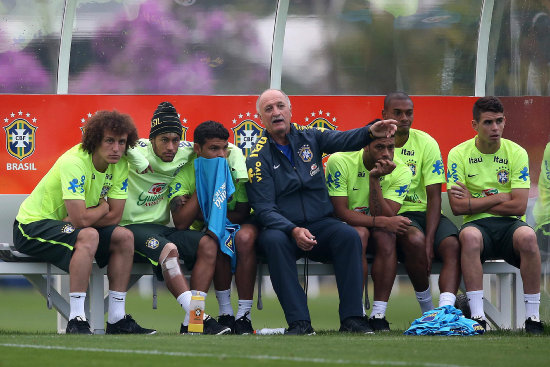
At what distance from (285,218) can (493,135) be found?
5.23 feet

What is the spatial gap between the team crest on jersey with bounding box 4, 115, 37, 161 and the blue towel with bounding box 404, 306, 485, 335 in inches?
130

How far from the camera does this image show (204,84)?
8625 mm

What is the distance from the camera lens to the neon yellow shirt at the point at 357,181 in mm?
7699

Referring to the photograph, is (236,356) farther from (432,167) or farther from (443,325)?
(432,167)

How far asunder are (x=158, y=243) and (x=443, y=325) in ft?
6.37

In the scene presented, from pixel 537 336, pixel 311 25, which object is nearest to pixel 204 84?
pixel 311 25

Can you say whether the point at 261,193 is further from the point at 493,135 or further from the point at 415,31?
the point at 415,31

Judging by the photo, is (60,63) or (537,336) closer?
(537,336)

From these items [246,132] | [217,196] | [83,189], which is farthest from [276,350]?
[246,132]

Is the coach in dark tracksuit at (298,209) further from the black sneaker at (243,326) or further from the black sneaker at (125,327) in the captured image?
the black sneaker at (125,327)

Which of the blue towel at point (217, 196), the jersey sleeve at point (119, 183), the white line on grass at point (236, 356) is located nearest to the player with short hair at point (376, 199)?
the blue towel at point (217, 196)

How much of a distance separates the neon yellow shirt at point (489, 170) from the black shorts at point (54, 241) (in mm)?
2451

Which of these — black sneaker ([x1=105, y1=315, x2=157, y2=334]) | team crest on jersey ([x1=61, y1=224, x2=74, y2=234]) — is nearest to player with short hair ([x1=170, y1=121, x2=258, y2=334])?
black sneaker ([x1=105, y1=315, x2=157, y2=334])

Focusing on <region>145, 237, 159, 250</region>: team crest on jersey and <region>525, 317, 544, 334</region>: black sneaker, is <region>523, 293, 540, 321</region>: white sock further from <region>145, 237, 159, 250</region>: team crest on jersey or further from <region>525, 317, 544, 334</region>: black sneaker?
<region>145, 237, 159, 250</region>: team crest on jersey
